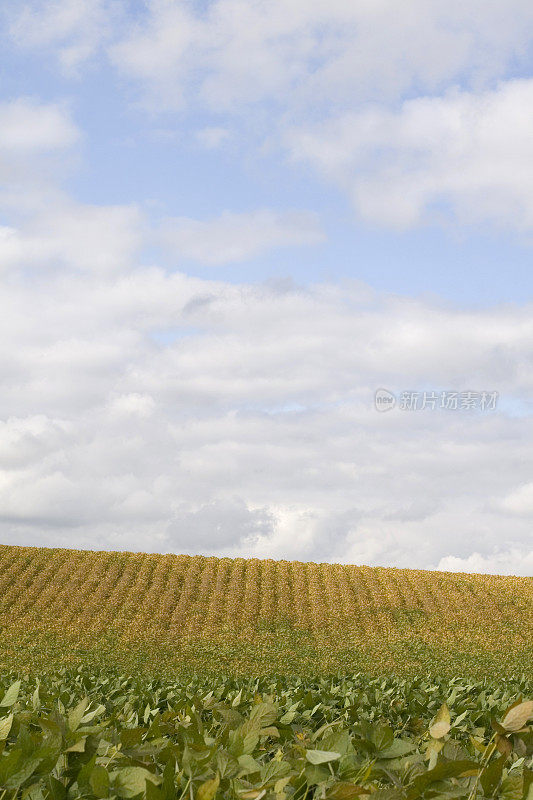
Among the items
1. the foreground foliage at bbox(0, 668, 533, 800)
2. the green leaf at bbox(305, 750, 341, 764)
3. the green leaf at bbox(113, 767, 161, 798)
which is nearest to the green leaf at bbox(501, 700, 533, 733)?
the foreground foliage at bbox(0, 668, 533, 800)

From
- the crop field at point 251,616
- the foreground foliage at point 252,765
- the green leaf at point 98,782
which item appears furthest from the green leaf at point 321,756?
the crop field at point 251,616

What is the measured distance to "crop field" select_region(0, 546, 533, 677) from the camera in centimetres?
1667

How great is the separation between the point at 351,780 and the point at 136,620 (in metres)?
Answer: 18.5

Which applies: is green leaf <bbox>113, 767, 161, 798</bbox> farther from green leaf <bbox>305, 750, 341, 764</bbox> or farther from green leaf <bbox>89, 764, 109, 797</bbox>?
green leaf <bbox>305, 750, 341, 764</bbox>

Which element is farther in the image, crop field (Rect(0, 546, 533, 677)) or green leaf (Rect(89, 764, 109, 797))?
crop field (Rect(0, 546, 533, 677))

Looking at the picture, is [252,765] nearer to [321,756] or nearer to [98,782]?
[321,756]

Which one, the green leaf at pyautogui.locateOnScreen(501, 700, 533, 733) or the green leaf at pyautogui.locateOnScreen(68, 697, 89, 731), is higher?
the green leaf at pyautogui.locateOnScreen(501, 700, 533, 733)

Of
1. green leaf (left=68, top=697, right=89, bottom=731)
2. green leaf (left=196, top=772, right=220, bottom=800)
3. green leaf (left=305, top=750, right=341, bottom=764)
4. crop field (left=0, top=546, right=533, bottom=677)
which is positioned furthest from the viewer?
crop field (left=0, top=546, right=533, bottom=677)

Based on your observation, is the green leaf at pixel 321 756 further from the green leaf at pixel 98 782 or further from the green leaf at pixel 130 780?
the green leaf at pixel 98 782

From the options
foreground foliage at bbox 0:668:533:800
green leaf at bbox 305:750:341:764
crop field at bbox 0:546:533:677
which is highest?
green leaf at bbox 305:750:341:764

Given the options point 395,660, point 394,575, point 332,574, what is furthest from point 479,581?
point 395,660

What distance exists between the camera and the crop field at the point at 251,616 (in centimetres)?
1667

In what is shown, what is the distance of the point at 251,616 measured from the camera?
19.9 m

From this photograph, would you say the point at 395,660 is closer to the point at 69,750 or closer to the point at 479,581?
the point at 479,581
